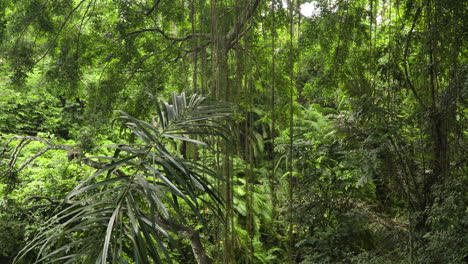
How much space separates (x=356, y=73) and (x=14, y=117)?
4.99m

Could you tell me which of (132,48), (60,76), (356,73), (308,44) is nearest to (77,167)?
(60,76)

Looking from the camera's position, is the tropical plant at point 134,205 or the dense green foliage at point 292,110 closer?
the tropical plant at point 134,205

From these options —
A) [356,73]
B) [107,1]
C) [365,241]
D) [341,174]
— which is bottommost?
[365,241]

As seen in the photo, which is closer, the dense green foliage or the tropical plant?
the tropical plant

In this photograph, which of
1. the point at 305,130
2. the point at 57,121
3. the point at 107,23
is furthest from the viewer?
the point at 57,121

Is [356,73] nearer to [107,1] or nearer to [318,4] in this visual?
[318,4]

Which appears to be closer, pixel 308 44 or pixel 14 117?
pixel 308 44

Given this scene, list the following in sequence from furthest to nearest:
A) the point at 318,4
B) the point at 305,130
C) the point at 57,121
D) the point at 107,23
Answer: the point at 57,121
the point at 305,130
the point at 107,23
the point at 318,4

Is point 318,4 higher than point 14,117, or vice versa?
point 318,4

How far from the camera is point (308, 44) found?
3307 millimetres

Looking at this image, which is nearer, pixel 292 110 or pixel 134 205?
pixel 134 205

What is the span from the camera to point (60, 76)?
350 centimetres

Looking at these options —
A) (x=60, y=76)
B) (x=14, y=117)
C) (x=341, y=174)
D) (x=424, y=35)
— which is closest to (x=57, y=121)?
(x=14, y=117)

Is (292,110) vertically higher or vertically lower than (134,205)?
higher
